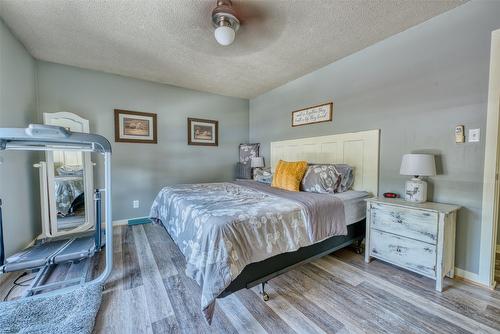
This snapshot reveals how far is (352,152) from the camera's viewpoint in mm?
2766

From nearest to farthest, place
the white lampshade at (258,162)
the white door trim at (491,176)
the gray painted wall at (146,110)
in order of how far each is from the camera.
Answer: the white door trim at (491,176) → the gray painted wall at (146,110) → the white lampshade at (258,162)

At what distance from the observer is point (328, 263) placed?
7.22ft

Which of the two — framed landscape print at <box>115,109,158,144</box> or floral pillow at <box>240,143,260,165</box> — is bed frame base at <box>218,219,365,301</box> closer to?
floral pillow at <box>240,143,260,165</box>

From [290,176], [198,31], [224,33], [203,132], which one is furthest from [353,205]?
[203,132]

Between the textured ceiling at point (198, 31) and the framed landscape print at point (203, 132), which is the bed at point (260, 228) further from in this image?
the framed landscape print at point (203, 132)

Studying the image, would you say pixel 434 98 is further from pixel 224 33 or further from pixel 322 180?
pixel 224 33

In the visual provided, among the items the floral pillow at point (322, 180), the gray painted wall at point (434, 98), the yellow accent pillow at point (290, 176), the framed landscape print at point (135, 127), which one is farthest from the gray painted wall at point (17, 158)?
the gray painted wall at point (434, 98)

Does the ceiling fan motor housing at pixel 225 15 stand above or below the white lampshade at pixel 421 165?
above

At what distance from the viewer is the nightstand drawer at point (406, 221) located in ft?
5.80

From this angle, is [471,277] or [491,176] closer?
[491,176]

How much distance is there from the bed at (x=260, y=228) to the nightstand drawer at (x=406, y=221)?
249 millimetres

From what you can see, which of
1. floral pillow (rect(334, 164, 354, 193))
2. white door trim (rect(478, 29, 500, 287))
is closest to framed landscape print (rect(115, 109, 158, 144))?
floral pillow (rect(334, 164, 354, 193))

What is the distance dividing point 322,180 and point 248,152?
234cm

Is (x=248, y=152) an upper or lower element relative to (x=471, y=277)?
upper
